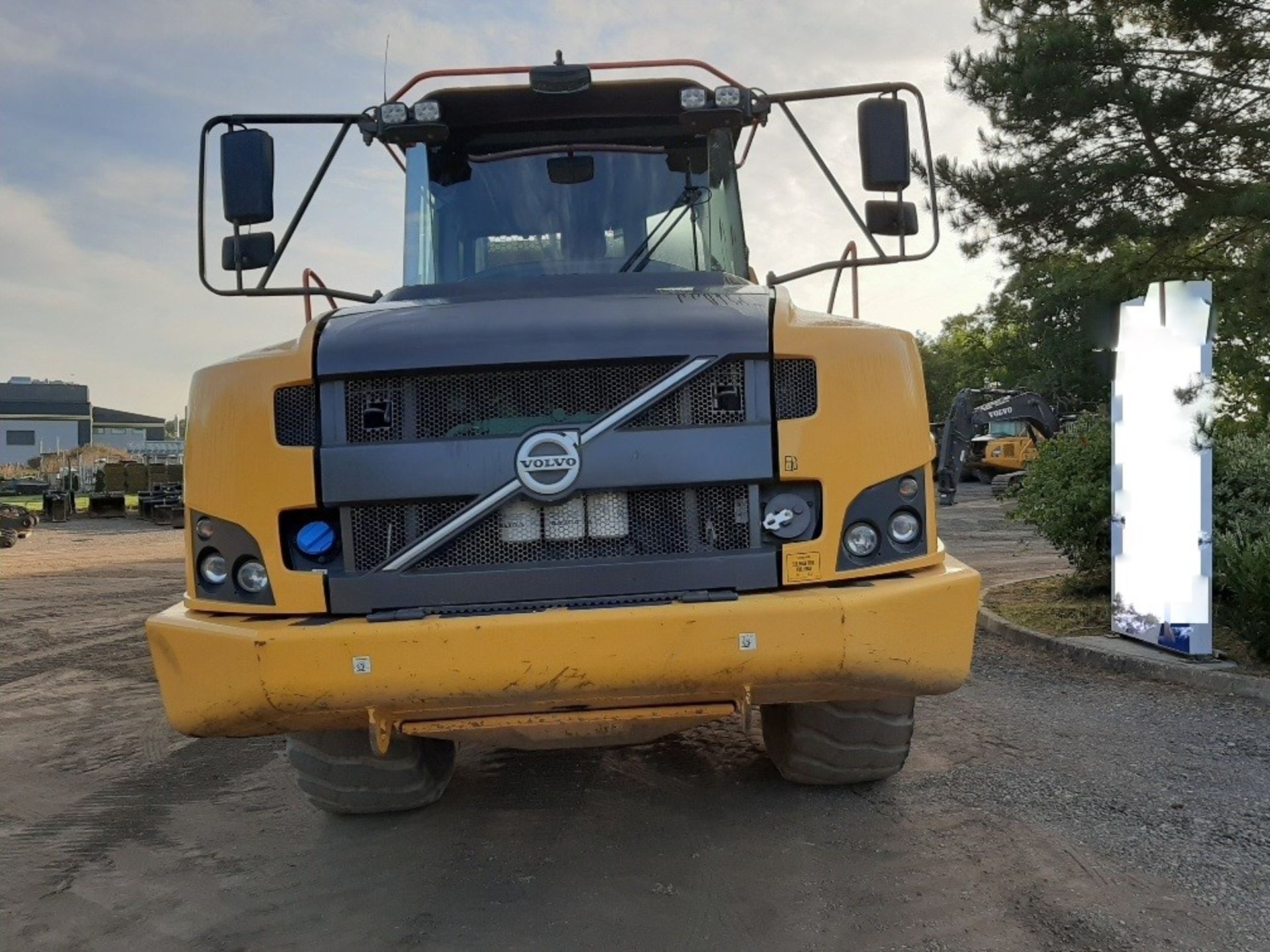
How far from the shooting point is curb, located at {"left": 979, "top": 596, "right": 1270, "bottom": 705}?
644 cm

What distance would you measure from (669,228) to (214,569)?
7.76 ft

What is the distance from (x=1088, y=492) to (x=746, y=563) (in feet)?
21.9

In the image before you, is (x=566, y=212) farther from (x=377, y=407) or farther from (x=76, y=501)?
(x=76, y=501)

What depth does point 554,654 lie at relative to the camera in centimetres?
326

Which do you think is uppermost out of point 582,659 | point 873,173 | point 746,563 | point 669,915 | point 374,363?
point 873,173

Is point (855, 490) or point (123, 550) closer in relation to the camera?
point (855, 490)

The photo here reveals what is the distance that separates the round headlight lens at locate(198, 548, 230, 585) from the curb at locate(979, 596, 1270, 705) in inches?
216

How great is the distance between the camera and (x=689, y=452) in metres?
3.46

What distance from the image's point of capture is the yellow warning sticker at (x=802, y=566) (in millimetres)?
3443

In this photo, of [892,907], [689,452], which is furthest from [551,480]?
[892,907]

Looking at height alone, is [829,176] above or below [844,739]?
above

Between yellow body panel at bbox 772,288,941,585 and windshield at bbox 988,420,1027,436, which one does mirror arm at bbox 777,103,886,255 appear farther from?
windshield at bbox 988,420,1027,436

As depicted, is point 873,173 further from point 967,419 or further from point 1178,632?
point 967,419

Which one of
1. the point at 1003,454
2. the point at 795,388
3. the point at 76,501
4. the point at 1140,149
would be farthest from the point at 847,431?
the point at 76,501
